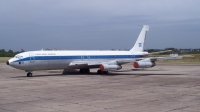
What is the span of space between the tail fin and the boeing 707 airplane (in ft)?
3.48

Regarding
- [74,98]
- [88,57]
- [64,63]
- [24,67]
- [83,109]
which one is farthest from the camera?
[88,57]

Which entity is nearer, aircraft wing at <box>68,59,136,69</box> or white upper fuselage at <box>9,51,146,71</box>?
white upper fuselage at <box>9,51,146,71</box>

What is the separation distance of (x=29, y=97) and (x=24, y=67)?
1492 centimetres

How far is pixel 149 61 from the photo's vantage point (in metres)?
35.9

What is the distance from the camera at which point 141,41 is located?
144 feet

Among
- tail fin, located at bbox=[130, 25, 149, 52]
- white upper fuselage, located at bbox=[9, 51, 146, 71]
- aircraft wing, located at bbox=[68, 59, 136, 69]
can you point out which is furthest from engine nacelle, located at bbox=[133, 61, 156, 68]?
tail fin, located at bbox=[130, 25, 149, 52]

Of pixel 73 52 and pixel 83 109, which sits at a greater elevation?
pixel 73 52

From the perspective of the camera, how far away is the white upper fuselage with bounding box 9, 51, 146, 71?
31919 mm

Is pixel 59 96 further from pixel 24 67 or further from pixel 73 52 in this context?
pixel 73 52

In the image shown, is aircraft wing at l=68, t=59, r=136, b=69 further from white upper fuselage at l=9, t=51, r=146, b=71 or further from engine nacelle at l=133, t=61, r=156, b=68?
engine nacelle at l=133, t=61, r=156, b=68

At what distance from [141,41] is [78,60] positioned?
1124 cm

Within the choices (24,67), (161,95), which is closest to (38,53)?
(24,67)

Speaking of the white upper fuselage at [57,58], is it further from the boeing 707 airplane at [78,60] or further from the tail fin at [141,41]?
the tail fin at [141,41]

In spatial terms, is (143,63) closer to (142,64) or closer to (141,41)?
(142,64)
